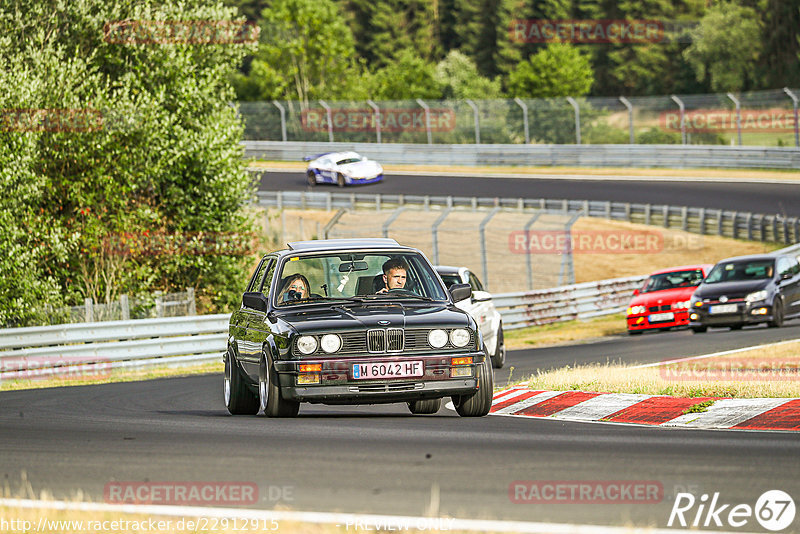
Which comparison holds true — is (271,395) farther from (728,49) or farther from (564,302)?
(728,49)

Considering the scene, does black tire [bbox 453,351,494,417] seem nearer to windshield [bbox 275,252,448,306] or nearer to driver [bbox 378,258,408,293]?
windshield [bbox 275,252,448,306]

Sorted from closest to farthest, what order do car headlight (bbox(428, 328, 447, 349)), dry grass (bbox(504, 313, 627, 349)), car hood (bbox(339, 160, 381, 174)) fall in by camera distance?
car headlight (bbox(428, 328, 447, 349)) → dry grass (bbox(504, 313, 627, 349)) → car hood (bbox(339, 160, 381, 174))

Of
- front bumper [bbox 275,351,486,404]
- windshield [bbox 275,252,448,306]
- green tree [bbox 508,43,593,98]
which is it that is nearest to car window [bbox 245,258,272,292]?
windshield [bbox 275,252,448,306]

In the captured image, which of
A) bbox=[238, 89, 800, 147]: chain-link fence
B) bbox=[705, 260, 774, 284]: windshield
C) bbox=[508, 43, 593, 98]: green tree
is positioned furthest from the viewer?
bbox=[508, 43, 593, 98]: green tree

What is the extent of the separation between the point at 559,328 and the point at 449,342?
69.1 ft

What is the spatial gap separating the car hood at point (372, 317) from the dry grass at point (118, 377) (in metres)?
8.63

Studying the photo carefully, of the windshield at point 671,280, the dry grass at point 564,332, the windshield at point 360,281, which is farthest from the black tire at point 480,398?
the windshield at point 671,280

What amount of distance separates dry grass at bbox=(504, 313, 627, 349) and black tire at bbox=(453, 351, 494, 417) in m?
15.7

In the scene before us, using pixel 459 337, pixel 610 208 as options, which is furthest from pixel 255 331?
pixel 610 208

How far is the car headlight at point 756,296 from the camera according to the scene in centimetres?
2264

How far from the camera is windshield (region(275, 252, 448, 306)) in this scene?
10.2 metres

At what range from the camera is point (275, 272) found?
10.4 metres

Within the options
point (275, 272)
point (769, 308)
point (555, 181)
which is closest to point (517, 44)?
point (555, 181)

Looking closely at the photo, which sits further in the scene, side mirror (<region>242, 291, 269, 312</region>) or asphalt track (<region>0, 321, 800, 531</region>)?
side mirror (<region>242, 291, 269, 312</region>)
